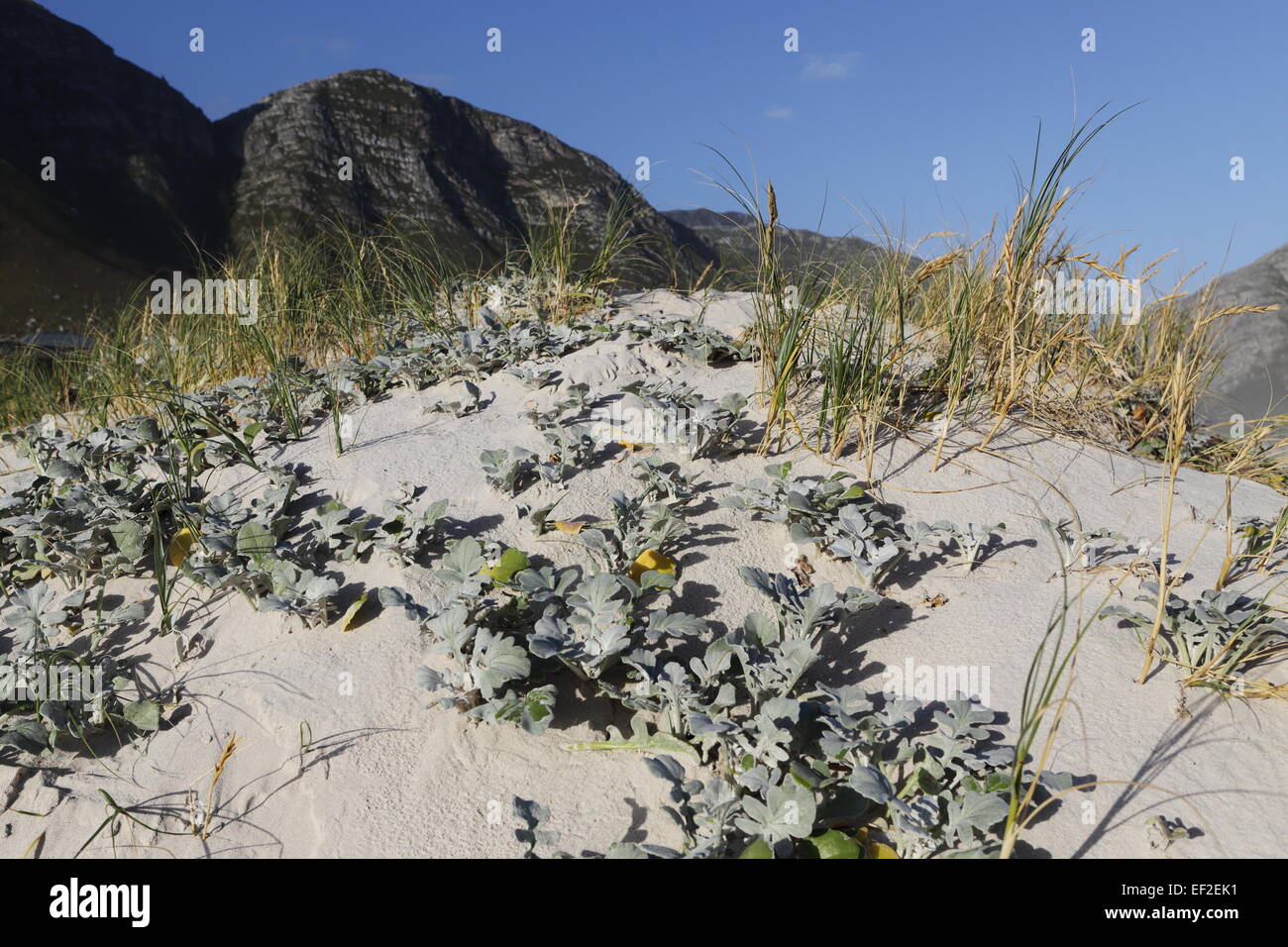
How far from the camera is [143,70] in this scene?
2891 centimetres

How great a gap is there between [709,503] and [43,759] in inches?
82.7

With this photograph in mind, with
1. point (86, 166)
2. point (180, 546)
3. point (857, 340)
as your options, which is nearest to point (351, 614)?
point (180, 546)

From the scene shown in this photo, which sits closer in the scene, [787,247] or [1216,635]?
[1216,635]

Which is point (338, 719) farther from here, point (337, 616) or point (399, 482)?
point (399, 482)

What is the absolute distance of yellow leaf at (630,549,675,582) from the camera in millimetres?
2385

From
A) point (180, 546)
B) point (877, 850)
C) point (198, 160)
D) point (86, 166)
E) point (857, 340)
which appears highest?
point (198, 160)

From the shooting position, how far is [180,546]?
2.73 metres

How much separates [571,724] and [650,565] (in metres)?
0.59

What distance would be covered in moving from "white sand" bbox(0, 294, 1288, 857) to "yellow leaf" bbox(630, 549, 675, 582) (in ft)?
0.25

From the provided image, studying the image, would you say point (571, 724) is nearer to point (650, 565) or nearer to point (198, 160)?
point (650, 565)

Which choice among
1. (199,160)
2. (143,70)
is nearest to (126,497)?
(199,160)

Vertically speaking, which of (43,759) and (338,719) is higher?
(338,719)

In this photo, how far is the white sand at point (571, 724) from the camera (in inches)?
68.1

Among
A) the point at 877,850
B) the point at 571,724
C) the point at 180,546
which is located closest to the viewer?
the point at 877,850
